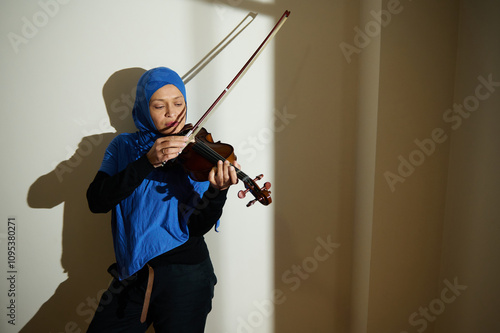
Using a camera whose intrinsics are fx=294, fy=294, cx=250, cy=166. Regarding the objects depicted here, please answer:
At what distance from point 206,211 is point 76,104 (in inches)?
26.7

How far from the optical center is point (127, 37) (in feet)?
3.81

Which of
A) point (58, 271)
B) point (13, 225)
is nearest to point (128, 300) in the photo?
point (58, 271)

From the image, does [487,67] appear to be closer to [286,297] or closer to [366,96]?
[366,96]

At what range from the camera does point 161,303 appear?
3.27 ft

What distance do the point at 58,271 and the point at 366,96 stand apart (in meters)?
1.58

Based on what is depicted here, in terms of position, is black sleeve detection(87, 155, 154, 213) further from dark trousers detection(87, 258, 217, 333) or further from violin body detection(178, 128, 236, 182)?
→ dark trousers detection(87, 258, 217, 333)

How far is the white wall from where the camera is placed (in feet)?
3.65
